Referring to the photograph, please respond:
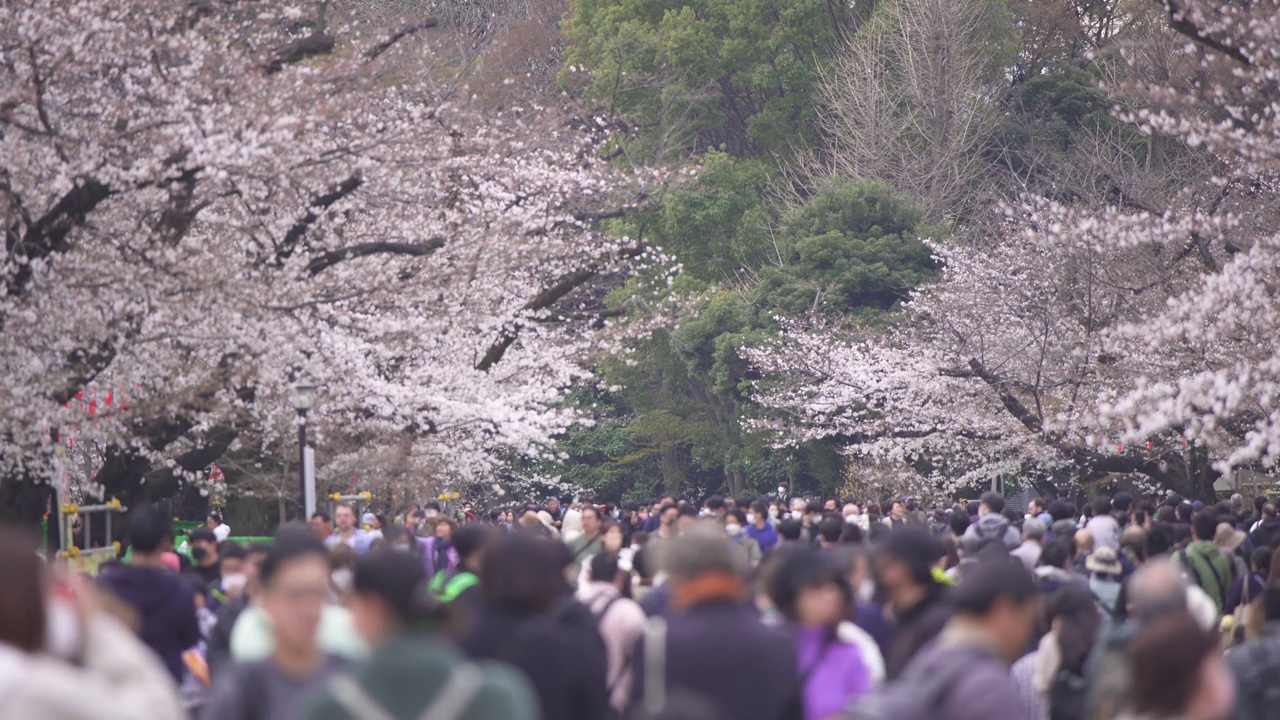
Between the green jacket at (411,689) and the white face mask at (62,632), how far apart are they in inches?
31.7

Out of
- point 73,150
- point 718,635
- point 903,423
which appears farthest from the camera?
point 903,423

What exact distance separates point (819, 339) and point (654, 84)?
1528 centimetres

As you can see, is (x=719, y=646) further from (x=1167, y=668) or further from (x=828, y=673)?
(x=1167, y=668)

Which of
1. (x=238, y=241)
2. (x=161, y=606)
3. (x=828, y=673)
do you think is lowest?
(x=161, y=606)

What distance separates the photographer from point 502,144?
23.1m

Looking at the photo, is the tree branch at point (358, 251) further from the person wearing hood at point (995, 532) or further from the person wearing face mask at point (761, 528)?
the person wearing hood at point (995, 532)

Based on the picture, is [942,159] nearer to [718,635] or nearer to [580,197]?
[580,197]

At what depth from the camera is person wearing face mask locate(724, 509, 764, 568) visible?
1227 cm

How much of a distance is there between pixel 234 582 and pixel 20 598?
5600 mm

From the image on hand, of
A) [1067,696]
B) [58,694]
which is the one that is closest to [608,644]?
[1067,696]

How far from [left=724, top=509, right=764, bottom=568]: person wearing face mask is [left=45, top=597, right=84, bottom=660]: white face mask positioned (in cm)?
643

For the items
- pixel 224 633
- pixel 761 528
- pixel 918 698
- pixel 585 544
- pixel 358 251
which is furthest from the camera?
pixel 358 251

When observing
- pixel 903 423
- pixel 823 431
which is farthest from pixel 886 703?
pixel 823 431

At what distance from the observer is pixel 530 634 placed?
4.78 meters
